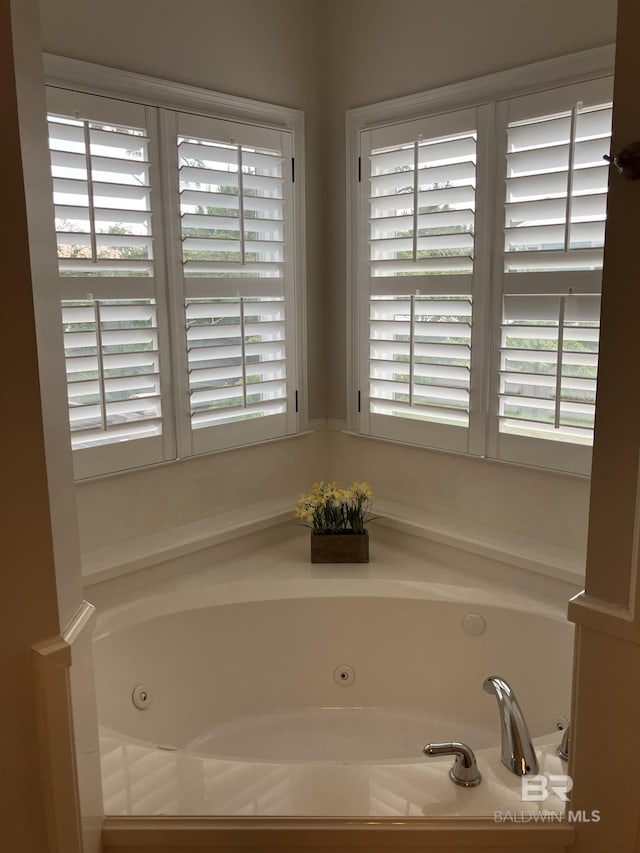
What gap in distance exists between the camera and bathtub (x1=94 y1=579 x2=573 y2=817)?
7.47 feet

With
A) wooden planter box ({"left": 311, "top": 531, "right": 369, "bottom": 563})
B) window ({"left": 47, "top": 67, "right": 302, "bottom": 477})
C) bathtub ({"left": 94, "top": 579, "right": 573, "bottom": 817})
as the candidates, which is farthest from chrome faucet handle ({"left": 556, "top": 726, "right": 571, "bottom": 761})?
window ({"left": 47, "top": 67, "right": 302, "bottom": 477})

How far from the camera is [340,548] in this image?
2.70 meters

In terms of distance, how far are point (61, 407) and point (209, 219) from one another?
1500mm

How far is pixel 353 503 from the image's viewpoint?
2768 millimetres

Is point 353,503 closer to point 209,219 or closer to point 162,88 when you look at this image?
point 209,219

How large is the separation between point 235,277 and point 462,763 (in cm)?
186

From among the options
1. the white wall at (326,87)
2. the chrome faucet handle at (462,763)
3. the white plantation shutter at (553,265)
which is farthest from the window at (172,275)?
the chrome faucet handle at (462,763)

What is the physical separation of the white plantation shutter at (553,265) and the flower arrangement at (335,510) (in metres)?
0.62

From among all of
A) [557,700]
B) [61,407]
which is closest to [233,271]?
[61,407]

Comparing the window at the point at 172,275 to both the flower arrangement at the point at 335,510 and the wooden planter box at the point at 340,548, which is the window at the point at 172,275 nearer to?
the flower arrangement at the point at 335,510

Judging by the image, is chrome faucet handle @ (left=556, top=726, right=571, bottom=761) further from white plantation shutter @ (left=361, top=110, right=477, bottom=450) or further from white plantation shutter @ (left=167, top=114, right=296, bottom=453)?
white plantation shutter @ (left=167, top=114, right=296, bottom=453)

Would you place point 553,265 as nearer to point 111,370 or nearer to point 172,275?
point 172,275

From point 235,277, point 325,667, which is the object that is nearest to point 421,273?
point 235,277

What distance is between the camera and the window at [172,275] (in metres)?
2.27
